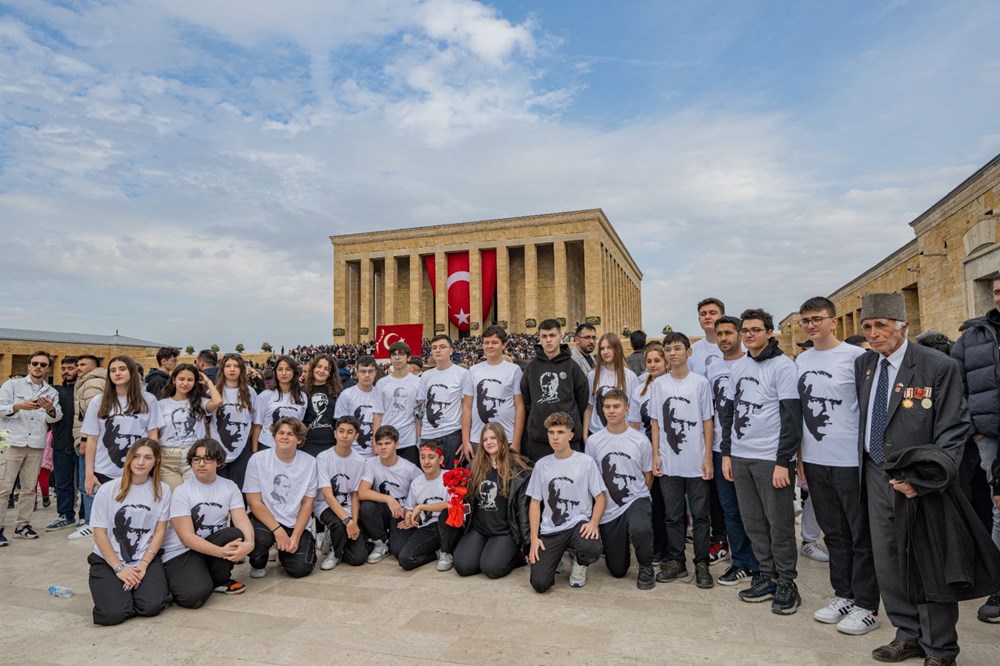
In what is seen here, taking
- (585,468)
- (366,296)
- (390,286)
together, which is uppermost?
(390,286)

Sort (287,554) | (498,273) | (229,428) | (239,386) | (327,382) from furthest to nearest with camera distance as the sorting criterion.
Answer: (498,273), (327,382), (239,386), (229,428), (287,554)

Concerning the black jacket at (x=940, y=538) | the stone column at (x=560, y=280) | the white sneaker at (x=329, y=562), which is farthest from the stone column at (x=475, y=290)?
the black jacket at (x=940, y=538)

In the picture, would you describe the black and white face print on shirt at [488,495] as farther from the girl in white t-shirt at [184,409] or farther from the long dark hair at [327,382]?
the girl in white t-shirt at [184,409]

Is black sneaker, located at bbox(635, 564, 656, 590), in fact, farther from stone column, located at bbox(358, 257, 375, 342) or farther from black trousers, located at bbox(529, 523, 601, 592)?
stone column, located at bbox(358, 257, 375, 342)

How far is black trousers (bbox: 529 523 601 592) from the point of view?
4.61 m

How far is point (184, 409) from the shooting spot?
587 cm

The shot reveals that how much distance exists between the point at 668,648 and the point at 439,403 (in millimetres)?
3420

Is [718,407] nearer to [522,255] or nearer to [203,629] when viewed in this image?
[203,629]

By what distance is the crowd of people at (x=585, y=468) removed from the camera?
351cm

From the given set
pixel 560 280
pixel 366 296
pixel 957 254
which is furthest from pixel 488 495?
pixel 366 296

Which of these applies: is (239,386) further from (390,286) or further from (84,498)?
(390,286)

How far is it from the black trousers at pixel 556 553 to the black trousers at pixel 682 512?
2.24 ft

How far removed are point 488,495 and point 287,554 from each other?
5.89ft

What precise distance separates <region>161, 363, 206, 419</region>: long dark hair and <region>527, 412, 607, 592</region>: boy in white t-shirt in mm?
3386
